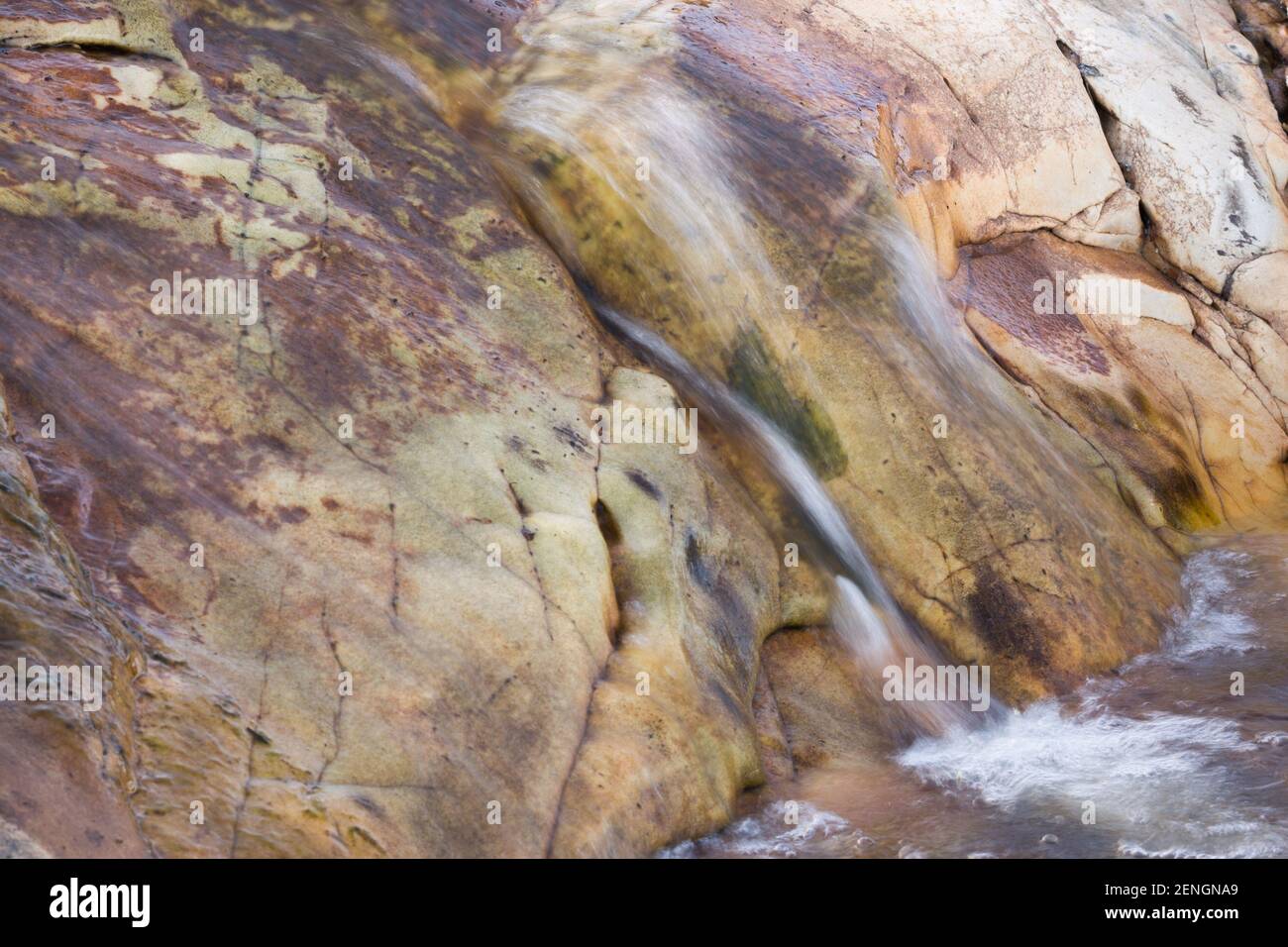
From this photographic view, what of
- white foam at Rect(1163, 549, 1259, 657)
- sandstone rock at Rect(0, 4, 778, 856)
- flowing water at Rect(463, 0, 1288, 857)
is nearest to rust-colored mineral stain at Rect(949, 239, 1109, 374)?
flowing water at Rect(463, 0, 1288, 857)

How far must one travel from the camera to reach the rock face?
16.0 ft

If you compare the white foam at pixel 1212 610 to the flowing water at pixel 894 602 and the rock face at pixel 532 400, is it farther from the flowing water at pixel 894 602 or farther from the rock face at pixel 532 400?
the rock face at pixel 532 400

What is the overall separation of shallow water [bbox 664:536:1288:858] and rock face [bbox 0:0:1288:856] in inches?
9.6

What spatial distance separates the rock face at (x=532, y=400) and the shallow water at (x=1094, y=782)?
0.80ft

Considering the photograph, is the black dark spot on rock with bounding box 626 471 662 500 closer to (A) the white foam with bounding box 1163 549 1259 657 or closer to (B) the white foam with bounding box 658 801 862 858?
(B) the white foam with bounding box 658 801 862 858

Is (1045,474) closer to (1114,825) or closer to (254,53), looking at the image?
(1114,825)

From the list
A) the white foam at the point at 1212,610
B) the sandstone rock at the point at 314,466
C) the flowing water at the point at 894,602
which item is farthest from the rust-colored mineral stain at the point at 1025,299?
the sandstone rock at the point at 314,466

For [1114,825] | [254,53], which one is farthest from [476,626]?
[254,53]

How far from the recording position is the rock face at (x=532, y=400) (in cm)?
486

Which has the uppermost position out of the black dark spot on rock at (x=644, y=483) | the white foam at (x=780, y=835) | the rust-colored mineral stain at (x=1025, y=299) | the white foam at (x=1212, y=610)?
the rust-colored mineral stain at (x=1025, y=299)

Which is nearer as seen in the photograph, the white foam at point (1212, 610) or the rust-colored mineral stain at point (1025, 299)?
the white foam at point (1212, 610)

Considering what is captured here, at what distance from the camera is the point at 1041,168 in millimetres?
9688

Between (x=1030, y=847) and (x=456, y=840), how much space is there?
2260 mm

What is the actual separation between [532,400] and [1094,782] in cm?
294
